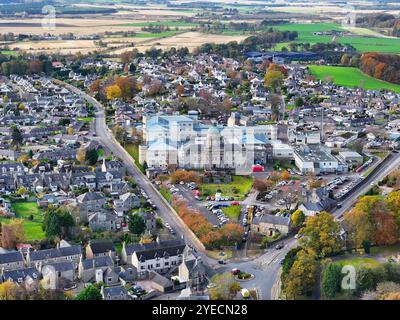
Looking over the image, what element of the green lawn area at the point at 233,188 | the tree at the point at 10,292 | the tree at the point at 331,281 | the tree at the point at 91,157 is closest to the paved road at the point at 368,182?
the green lawn area at the point at 233,188

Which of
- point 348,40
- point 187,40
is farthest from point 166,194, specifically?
point 348,40

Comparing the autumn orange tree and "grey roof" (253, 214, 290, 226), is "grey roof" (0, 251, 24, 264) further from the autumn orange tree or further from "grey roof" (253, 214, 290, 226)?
the autumn orange tree

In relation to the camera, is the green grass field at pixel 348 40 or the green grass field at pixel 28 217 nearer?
the green grass field at pixel 28 217

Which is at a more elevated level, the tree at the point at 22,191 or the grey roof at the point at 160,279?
the grey roof at the point at 160,279

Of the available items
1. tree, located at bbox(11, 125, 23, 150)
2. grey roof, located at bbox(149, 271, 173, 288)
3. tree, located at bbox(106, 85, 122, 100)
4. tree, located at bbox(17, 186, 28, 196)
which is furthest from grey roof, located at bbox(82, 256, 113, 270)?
tree, located at bbox(106, 85, 122, 100)

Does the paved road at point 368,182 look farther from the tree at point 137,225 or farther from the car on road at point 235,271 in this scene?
the tree at point 137,225

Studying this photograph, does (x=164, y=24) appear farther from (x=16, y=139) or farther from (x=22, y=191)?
(x=22, y=191)

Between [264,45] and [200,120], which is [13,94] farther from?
[264,45]

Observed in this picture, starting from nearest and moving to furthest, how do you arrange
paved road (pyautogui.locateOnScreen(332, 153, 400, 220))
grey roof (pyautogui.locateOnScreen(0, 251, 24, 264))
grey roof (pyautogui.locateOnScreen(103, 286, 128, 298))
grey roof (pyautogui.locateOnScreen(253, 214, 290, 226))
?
1. grey roof (pyautogui.locateOnScreen(103, 286, 128, 298))
2. grey roof (pyautogui.locateOnScreen(0, 251, 24, 264))
3. grey roof (pyautogui.locateOnScreen(253, 214, 290, 226))
4. paved road (pyautogui.locateOnScreen(332, 153, 400, 220))
